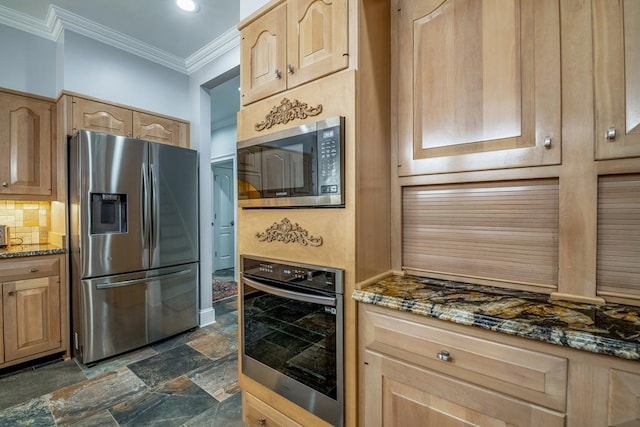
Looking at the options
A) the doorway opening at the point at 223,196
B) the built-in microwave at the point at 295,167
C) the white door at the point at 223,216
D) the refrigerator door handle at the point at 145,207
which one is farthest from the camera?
the white door at the point at 223,216

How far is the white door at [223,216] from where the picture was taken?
563cm

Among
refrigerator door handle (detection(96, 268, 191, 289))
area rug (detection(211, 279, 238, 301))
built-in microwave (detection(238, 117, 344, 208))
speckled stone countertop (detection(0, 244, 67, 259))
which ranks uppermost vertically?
built-in microwave (detection(238, 117, 344, 208))

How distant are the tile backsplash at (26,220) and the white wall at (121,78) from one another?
3.86 ft

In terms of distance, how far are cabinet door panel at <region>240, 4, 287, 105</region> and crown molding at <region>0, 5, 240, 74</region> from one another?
50.3 inches

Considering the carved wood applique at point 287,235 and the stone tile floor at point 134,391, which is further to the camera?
the stone tile floor at point 134,391

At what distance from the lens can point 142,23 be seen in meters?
2.43

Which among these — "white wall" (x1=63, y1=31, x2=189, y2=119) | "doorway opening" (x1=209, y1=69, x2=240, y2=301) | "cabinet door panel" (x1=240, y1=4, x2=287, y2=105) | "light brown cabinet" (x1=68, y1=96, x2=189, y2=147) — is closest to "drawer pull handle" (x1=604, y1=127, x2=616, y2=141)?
"cabinet door panel" (x1=240, y1=4, x2=287, y2=105)

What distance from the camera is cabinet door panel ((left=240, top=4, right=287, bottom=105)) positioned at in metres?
1.40

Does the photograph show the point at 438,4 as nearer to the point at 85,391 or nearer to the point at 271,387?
the point at 271,387

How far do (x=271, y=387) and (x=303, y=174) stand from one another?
3.60 ft

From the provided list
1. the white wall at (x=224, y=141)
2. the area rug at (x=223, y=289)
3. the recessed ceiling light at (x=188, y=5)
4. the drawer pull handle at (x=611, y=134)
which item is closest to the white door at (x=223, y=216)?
the white wall at (x=224, y=141)

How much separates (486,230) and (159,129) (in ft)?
9.84

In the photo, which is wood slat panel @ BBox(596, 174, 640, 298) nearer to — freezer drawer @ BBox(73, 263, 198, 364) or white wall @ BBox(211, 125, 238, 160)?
freezer drawer @ BBox(73, 263, 198, 364)

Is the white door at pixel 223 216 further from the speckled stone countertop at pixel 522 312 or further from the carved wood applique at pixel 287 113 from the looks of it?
the speckled stone countertop at pixel 522 312
